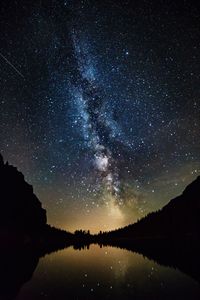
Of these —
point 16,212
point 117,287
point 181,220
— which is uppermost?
point 181,220

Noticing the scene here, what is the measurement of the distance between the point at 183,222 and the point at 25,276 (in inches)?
5615

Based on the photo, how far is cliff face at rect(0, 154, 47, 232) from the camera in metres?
77.8

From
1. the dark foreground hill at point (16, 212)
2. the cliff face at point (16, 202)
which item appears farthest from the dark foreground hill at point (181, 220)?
the dark foreground hill at point (16, 212)

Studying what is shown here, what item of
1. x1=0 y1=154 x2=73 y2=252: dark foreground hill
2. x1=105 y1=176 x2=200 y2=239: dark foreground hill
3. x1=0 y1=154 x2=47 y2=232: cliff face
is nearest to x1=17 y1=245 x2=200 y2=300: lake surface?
x1=0 y1=154 x2=73 y2=252: dark foreground hill

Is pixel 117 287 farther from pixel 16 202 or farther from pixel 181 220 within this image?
pixel 181 220

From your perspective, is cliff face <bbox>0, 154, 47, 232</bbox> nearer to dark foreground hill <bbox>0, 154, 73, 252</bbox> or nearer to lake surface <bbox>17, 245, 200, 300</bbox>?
dark foreground hill <bbox>0, 154, 73, 252</bbox>

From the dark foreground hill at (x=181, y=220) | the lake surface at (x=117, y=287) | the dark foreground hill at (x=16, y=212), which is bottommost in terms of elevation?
the lake surface at (x=117, y=287)

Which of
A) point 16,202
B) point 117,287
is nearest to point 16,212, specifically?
point 16,202

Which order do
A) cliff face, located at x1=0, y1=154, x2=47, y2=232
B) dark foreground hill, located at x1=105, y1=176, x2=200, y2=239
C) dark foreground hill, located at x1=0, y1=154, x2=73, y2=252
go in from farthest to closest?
dark foreground hill, located at x1=105, y1=176, x2=200, y2=239 < cliff face, located at x1=0, y1=154, x2=47, y2=232 < dark foreground hill, located at x1=0, y1=154, x2=73, y2=252

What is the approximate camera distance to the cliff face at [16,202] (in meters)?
77.8

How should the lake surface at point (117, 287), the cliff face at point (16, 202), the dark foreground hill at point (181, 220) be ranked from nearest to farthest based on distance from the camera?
the lake surface at point (117, 287), the cliff face at point (16, 202), the dark foreground hill at point (181, 220)

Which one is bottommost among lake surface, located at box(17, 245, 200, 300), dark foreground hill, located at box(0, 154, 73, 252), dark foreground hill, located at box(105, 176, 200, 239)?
lake surface, located at box(17, 245, 200, 300)

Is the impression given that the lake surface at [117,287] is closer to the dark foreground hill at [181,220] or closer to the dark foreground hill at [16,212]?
the dark foreground hill at [16,212]

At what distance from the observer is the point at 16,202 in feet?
287
